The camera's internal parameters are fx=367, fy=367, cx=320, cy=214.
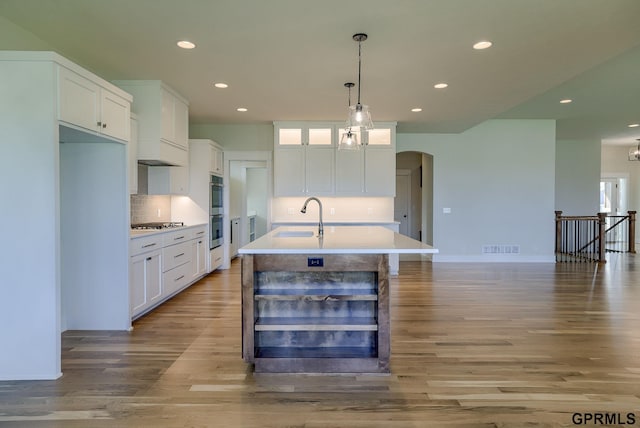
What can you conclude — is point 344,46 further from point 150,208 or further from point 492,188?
point 492,188

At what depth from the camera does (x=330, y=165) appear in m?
6.31

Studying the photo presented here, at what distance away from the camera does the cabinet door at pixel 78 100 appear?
8.41 feet

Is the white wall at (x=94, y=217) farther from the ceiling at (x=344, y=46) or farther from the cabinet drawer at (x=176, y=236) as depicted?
the ceiling at (x=344, y=46)

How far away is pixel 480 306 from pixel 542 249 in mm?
4155

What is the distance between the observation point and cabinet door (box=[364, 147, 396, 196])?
20.7 ft

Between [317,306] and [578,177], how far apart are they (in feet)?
31.3

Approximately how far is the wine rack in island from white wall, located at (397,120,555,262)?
205 inches

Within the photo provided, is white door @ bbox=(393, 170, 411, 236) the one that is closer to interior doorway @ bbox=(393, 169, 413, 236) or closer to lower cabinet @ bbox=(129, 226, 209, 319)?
interior doorway @ bbox=(393, 169, 413, 236)

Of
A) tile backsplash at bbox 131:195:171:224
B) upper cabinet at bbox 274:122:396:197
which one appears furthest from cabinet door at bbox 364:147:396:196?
tile backsplash at bbox 131:195:171:224

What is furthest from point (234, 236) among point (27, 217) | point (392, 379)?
point (392, 379)

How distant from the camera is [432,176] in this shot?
297 inches

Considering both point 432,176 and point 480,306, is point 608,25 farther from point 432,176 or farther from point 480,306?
point 432,176

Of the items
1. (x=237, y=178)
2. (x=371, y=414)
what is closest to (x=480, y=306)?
(x=371, y=414)

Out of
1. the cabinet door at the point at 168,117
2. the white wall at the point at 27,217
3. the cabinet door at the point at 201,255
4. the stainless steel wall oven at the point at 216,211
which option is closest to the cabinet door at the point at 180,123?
the cabinet door at the point at 168,117
